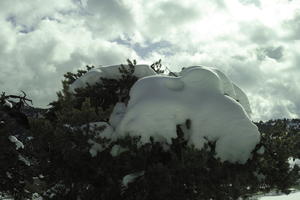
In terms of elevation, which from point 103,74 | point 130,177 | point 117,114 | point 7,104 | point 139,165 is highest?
point 103,74

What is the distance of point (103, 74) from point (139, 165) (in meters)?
3.27

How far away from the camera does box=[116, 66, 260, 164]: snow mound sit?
7902mm

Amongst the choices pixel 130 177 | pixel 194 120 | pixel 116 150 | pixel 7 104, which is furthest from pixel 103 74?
pixel 130 177

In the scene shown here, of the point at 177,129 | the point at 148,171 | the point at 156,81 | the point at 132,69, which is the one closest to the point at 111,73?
the point at 132,69

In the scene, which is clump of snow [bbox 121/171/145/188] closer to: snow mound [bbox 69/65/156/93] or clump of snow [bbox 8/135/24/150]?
snow mound [bbox 69/65/156/93]

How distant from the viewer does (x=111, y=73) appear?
412 inches

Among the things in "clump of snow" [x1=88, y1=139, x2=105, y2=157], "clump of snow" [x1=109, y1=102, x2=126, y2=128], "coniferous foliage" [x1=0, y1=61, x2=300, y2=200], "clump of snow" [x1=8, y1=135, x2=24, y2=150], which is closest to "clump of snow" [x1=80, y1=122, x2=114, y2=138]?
"coniferous foliage" [x1=0, y1=61, x2=300, y2=200]

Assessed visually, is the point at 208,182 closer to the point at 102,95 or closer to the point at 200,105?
the point at 200,105

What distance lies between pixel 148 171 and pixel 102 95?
3.09 meters

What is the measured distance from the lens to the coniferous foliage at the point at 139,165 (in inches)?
299

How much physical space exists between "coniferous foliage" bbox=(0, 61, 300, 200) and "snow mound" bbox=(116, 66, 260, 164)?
0.18m

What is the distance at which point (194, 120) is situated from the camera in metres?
8.17

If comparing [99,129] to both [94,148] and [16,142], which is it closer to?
[94,148]

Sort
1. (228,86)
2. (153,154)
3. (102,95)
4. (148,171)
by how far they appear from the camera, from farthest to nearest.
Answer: (102,95) < (228,86) < (153,154) < (148,171)
